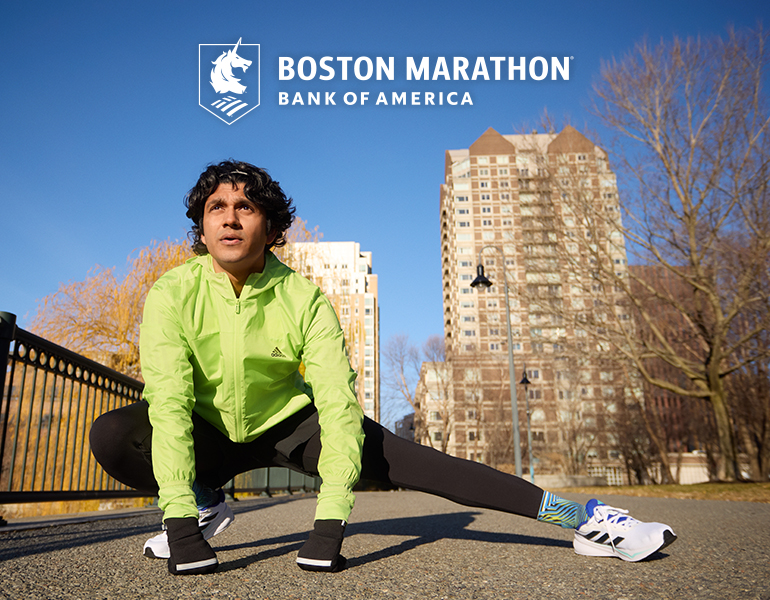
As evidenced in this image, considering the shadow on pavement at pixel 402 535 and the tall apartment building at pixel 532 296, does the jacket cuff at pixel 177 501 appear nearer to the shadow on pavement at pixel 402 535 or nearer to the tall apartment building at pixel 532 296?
the shadow on pavement at pixel 402 535

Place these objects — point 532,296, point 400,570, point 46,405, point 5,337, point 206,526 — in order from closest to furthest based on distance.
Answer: point 400,570
point 206,526
point 5,337
point 46,405
point 532,296

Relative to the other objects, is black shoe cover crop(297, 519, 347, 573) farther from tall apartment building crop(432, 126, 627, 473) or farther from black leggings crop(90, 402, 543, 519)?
tall apartment building crop(432, 126, 627, 473)

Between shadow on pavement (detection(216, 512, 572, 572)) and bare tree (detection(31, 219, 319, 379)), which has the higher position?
bare tree (detection(31, 219, 319, 379))

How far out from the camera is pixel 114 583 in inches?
→ 75.0

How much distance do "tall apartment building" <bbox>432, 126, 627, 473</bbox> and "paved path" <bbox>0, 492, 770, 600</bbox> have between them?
38.7 ft

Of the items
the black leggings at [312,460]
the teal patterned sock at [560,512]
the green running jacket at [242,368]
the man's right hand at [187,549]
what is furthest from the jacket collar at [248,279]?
the teal patterned sock at [560,512]

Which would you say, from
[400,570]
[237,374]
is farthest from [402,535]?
[237,374]

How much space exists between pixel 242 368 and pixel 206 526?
869 mm

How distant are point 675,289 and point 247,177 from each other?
653 inches

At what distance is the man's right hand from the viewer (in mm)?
1860

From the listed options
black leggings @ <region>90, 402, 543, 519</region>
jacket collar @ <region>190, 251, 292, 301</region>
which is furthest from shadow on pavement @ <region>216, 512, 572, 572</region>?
jacket collar @ <region>190, 251, 292, 301</region>

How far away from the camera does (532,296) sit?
50.9 feet

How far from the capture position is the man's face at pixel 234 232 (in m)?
2.30

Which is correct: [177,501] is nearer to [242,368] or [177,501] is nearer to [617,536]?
[242,368]
